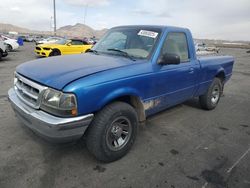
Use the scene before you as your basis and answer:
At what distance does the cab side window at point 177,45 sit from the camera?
362cm

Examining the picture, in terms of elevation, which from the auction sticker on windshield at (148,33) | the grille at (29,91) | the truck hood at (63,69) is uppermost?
the auction sticker on windshield at (148,33)

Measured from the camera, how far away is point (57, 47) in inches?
531

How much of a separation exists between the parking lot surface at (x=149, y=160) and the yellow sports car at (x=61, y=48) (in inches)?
383

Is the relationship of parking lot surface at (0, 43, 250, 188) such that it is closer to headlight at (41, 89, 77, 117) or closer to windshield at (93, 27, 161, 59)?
headlight at (41, 89, 77, 117)

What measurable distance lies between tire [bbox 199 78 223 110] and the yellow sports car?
9.15 meters

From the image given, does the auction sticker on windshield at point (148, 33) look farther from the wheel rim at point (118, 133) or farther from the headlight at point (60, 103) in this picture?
the headlight at point (60, 103)

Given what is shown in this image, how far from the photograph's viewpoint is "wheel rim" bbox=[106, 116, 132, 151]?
2841 mm

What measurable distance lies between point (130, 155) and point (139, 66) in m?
1.32

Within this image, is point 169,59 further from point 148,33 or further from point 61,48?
point 61,48

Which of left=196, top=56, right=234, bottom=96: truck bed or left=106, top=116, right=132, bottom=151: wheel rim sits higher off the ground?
left=196, top=56, right=234, bottom=96: truck bed

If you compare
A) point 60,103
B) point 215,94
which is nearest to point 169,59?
point 60,103

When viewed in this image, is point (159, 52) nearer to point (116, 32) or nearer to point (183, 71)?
point (183, 71)

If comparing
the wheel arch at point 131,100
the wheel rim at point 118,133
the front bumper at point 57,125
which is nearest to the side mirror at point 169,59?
the wheel arch at point 131,100

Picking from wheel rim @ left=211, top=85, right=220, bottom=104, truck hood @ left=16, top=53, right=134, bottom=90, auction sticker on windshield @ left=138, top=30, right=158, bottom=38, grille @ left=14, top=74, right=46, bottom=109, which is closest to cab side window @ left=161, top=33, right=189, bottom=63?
auction sticker on windshield @ left=138, top=30, right=158, bottom=38
